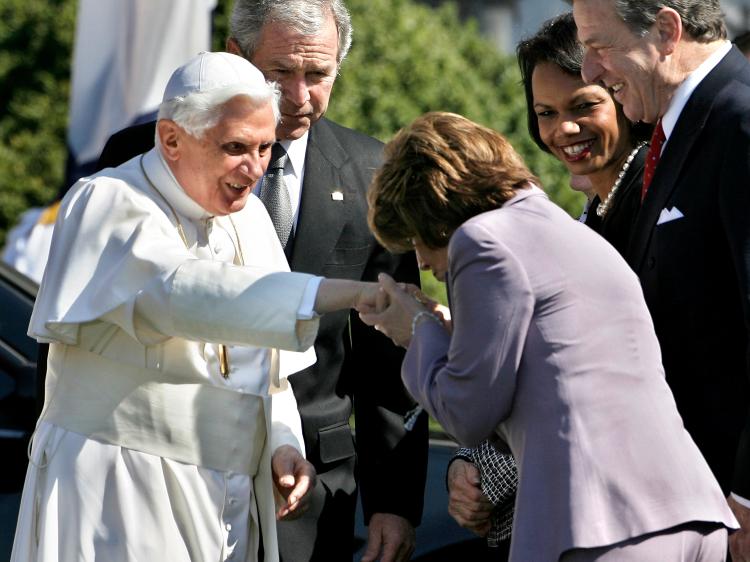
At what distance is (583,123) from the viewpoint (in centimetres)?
348

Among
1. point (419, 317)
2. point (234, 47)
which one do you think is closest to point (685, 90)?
point (419, 317)

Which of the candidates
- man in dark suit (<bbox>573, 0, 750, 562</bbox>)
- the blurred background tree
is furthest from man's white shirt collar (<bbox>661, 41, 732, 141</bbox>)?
the blurred background tree

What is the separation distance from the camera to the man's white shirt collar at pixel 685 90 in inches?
115

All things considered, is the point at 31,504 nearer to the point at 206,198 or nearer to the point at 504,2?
the point at 206,198

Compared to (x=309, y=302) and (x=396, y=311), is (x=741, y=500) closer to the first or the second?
(x=396, y=311)

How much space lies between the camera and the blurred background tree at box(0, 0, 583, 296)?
1066 cm

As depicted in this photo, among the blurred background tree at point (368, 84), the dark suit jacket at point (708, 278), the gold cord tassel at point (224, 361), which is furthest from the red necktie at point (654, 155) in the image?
the blurred background tree at point (368, 84)

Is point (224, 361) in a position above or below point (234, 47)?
below

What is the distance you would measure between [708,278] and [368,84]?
8.14 m

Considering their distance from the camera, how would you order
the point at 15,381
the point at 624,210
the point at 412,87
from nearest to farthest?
the point at 624,210
the point at 15,381
the point at 412,87

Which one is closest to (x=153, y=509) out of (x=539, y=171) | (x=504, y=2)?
(x=539, y=171)

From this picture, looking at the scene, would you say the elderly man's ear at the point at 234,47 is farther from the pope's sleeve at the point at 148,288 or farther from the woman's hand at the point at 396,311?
the woman's hand at the point at 396,311

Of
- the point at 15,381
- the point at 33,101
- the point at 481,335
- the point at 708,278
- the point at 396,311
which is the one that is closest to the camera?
the point at 481,335

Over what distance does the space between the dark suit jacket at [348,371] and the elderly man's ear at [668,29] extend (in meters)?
0.98
